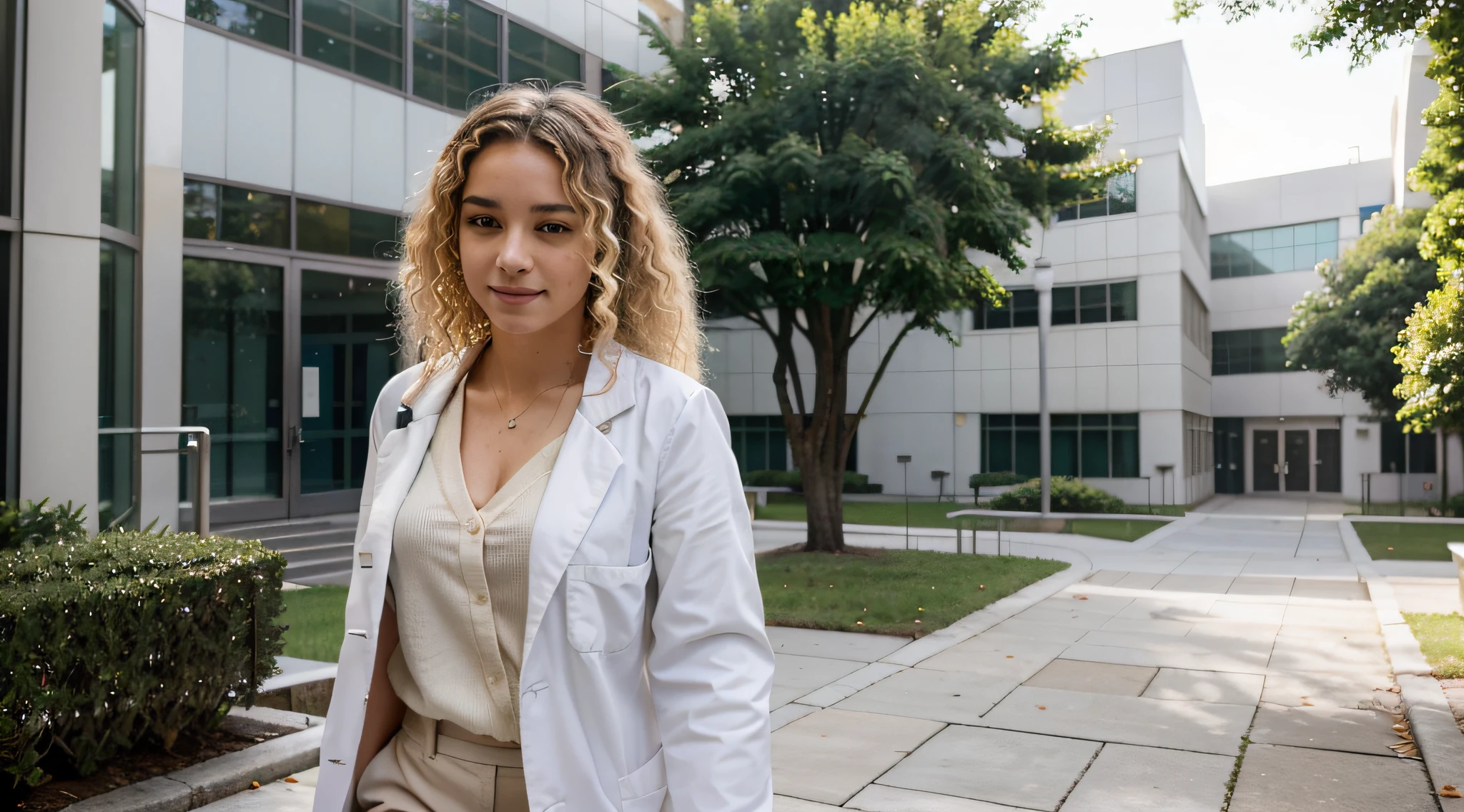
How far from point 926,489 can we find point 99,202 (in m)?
28.8

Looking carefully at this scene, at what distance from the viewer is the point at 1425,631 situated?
9773 mm

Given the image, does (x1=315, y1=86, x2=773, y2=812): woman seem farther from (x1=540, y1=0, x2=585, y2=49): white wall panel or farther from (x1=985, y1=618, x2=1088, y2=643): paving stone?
(x1=540, y1=0, x2=585, y2=49): white wall panel

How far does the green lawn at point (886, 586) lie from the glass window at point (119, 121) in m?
6.14

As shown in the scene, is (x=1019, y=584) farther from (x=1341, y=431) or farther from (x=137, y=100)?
(x=1341, y=431)

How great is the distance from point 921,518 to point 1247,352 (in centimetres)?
2211

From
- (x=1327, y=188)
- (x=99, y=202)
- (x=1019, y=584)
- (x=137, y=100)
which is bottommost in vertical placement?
(x=1019, y=584)

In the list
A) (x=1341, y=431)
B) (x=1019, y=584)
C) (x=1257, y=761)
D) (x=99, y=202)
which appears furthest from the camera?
(x=1341, y=431)

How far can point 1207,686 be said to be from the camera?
786cm

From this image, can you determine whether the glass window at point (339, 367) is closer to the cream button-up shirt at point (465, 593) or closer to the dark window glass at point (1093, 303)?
the cream button-up shirt at point (465, 593)

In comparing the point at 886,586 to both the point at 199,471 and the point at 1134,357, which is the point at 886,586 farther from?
the point at 1134,357

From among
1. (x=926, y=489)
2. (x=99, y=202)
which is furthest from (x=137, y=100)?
(x=926, y=489)

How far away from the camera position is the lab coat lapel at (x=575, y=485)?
180 centimetres

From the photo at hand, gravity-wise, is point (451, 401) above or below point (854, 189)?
below

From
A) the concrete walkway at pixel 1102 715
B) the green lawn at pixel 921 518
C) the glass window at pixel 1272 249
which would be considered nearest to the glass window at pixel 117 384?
the concrete walkway at pixel 1102 715
